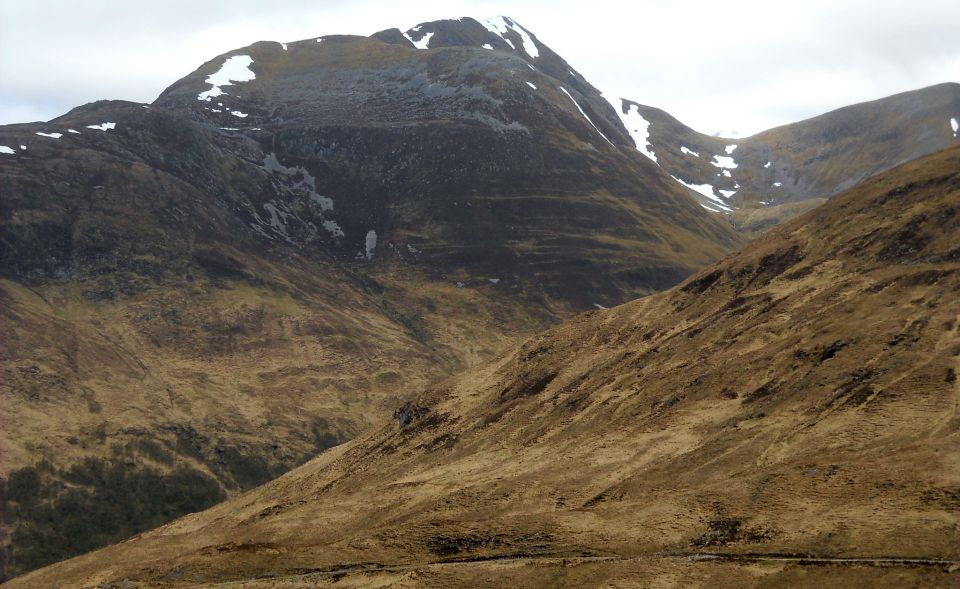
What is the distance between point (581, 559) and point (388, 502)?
22.3 m

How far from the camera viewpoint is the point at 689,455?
201 ft

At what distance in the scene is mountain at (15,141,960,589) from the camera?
4703 centimetres

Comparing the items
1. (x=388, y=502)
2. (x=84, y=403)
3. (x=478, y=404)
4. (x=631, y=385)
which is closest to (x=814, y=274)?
(x=631, y=385)

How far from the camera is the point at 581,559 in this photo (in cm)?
4931

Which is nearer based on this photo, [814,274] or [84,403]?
[814,274]

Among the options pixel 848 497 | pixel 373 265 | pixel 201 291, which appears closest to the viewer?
pixel 848 497

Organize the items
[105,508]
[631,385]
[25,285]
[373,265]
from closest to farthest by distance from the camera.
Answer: [631,385] → [105,508] → [25,285] → [373,265]

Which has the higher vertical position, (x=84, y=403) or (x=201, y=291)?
(x=201, y=291)

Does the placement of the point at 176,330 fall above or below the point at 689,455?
below

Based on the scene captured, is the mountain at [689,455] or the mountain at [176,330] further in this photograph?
the mountain at [176,330]

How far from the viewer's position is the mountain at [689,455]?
47.0 m

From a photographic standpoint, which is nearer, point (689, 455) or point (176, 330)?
point (689, 455)

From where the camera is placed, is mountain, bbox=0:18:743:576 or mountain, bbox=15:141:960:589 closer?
mountain, bbox=15:141:960:589

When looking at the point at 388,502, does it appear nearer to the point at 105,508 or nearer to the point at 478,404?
the point at 478,404
